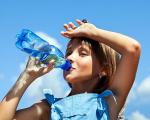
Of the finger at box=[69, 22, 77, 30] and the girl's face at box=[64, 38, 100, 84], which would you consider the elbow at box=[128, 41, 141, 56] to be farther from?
the finger at box=[69, 22, 77, 30]

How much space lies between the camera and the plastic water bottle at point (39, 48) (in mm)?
3889

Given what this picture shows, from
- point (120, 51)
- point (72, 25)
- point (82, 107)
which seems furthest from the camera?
point (72, 25)

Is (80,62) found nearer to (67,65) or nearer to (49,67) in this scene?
(67,65)

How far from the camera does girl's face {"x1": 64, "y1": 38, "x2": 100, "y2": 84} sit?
149 inches

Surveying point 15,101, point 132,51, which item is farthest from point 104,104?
point 15,101

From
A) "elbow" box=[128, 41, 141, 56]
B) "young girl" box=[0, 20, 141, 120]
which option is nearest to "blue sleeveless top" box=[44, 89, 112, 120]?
"young girl" box=[0, 20, 141, 120]

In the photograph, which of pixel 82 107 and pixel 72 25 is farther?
pixel 72 25

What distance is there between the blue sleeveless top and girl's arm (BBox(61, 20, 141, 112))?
12cm

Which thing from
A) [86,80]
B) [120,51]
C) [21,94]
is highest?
[120,51]

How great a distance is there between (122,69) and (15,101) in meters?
0.92

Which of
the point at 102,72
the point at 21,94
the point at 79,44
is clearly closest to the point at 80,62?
the point at 79,44

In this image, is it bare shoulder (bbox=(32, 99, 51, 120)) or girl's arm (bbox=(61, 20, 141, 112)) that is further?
bare shoulder (bbox=(32, 99, 51, 120))

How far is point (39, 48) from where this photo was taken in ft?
13.2

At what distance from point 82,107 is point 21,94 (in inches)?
20.6
